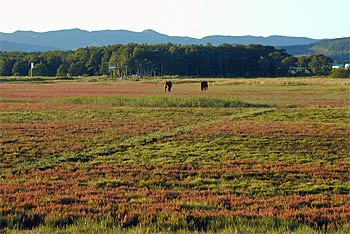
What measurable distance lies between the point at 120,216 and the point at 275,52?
147 metres

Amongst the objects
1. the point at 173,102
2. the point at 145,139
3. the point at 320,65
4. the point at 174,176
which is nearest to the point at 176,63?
the point at 320,65

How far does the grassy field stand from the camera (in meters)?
10.1

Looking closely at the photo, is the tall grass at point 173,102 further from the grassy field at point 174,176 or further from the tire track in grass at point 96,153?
the tire track in grass at point 96,153

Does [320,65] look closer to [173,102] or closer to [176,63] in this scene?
[176,63]

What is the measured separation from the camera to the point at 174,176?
14773mm

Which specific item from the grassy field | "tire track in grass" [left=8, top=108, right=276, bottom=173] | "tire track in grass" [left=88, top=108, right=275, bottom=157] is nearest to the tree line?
"tire track in grass" [left=88, top=108, right=275, bottom=157]

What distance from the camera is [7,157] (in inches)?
694

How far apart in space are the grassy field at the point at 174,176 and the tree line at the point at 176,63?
113743 millimetres

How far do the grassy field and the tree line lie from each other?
11374 centimetres

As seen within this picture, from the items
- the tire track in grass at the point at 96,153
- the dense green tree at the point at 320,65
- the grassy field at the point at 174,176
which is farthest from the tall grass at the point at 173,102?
the dense green tree at the point at 320,65

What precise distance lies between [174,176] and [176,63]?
13030 cm

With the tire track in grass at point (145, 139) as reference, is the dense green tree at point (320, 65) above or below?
above

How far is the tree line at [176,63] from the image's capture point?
14175 centimetres

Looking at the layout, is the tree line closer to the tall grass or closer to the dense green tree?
the dense green tree
